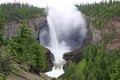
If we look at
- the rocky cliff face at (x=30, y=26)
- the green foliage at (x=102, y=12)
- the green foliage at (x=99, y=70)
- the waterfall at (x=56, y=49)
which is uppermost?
the green foliage at (x=102, y=12)

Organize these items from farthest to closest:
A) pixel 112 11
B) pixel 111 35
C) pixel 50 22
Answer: pixel 50 22 < pixel 112 11 < pixel 111 35

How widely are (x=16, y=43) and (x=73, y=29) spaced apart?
139 meters

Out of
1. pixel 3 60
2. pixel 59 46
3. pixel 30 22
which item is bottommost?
pixel 59 46

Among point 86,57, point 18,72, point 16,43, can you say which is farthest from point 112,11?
point 18,72

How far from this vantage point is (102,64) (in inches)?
4299

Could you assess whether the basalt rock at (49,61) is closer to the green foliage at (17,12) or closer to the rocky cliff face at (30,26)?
the rocky cliff face at (30,26)

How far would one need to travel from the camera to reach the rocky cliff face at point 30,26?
162m

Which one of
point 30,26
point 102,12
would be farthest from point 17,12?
point 102,12

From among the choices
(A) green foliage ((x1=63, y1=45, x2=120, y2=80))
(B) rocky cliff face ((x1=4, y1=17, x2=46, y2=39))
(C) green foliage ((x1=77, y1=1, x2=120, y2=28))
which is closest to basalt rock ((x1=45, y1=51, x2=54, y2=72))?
(A) green foliage ((x1=63, y1=45, x2=120, y2=80))

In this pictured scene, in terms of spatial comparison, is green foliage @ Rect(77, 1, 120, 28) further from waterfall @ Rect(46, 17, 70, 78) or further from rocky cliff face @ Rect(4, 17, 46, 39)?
rocky cliff face @ Rect(4, 17, 46, 39)

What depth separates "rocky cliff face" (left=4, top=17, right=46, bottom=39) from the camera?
6383 inches

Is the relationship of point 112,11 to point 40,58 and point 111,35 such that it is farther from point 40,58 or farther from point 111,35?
point 40,58

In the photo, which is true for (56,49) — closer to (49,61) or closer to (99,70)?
(49,61)

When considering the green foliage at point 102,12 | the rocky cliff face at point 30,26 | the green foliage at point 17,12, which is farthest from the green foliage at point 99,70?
the green foliage at point 17,12
